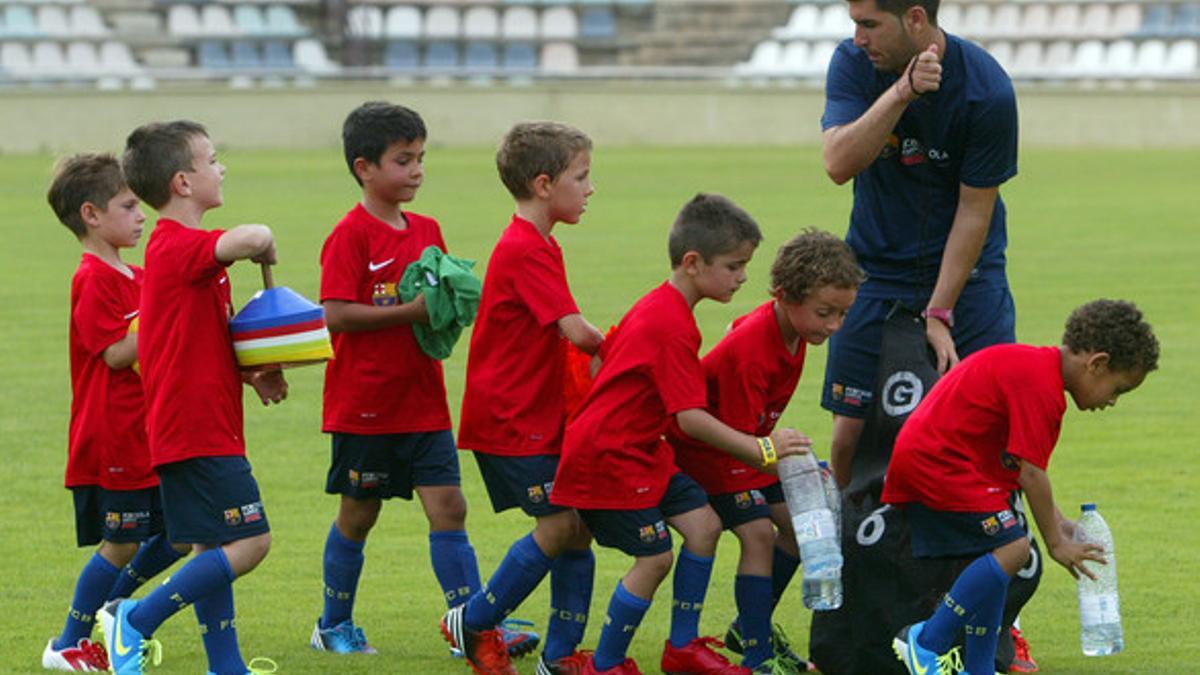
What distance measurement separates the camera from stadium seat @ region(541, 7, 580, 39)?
4462 cm

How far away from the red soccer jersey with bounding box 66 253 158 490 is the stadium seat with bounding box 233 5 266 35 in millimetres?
37557

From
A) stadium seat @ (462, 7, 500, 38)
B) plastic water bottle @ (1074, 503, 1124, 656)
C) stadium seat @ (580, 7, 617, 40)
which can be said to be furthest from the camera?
stadium seat @ (580, 7, 617, 40)

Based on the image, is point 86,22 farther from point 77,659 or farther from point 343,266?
point 77,659

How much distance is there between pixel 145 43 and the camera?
42062 millimetres

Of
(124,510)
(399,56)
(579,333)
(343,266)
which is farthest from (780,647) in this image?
(399,56)

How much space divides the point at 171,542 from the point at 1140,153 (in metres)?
29.5

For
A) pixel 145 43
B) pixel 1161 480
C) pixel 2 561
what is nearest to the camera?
pixel 2 561

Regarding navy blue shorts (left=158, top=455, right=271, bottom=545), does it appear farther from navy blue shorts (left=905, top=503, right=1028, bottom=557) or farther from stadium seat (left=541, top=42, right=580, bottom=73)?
stadium seat (left=541, top=42, right=580, bottom=73)

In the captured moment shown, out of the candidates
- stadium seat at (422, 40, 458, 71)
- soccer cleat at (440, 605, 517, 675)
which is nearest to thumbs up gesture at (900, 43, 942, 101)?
soccer cleat at (440, 605, 517, 675)

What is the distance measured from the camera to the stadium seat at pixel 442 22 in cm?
4450

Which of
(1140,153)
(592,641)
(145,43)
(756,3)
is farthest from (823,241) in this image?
(756,3)

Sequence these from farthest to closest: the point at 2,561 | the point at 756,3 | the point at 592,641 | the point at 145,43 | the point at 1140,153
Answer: the point at 756,3 → the point at 145,43 → the point at 1140,153 → the point at 2,561 → the point at 592,641

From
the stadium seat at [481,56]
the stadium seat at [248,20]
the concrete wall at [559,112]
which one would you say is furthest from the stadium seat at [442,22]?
the concrete wall at [559,112]

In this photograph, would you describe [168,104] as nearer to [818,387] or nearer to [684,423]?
[818,387]
